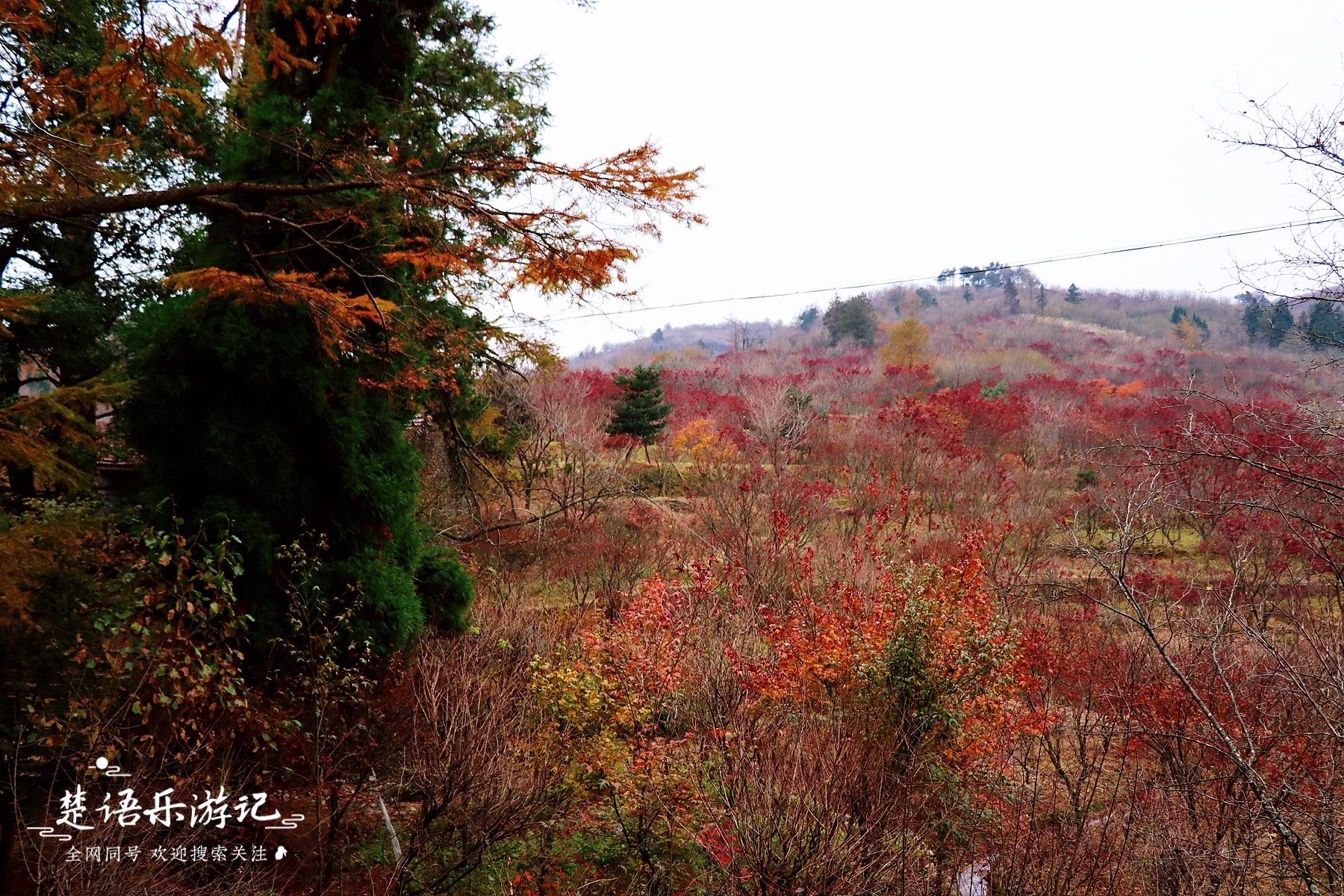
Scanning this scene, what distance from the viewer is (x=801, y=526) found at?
34.9 feet

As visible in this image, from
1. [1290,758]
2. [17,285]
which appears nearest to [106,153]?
[17,285]

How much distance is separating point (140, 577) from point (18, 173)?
7.96ft

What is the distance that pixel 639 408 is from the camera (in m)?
20.4

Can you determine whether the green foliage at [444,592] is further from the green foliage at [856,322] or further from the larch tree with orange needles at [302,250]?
the green foliage at [856,322]

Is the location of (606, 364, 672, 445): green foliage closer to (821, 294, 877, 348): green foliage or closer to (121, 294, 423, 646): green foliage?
(121, 294, 423, 646): green foliage

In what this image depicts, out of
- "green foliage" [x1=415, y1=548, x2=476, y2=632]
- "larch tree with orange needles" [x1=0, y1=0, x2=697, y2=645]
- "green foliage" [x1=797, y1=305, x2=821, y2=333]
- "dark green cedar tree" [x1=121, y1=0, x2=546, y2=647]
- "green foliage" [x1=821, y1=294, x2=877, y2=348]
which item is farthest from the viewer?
"green foliage" [x1=797, y1=305, x2=821, y2=333]

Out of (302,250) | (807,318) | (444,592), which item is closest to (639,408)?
(444,592)

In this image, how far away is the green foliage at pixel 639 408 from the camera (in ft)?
66.5

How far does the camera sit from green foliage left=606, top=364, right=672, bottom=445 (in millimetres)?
20281

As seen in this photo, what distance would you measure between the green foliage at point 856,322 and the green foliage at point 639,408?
35098 millimetres

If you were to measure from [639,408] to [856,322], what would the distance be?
3606cm

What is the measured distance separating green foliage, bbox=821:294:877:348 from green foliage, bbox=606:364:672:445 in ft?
115

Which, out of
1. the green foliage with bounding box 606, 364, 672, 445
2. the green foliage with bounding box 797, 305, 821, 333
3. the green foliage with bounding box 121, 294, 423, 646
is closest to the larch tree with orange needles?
the green foliage with bounding box 121, 294, 423, 646

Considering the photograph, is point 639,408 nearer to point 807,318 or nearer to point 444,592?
point 444,592
